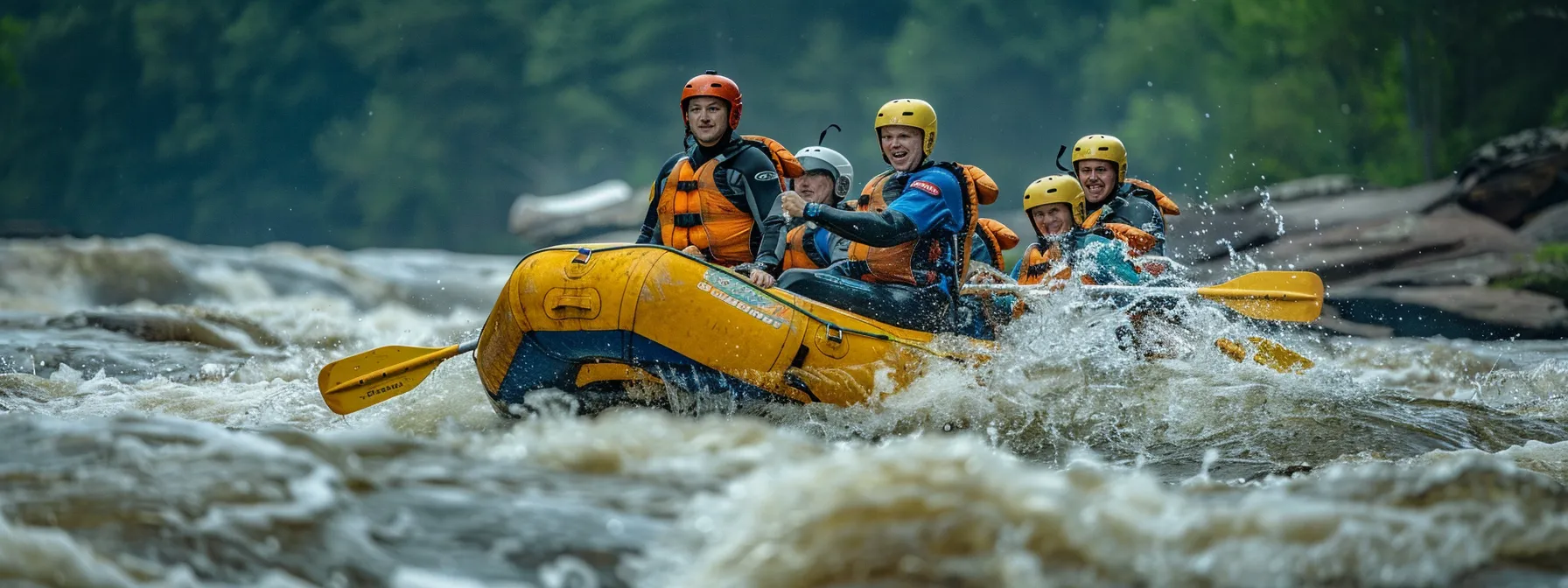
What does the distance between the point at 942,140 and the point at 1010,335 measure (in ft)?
94.1

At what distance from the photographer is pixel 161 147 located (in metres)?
34.6

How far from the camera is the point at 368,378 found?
530 cm

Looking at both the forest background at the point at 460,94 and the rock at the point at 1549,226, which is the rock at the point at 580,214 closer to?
the forest background at the point at 460,94

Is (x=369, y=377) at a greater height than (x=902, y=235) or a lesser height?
lesser

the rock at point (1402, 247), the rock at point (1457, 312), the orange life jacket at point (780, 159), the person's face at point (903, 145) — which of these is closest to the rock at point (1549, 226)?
the rock at point (1402, 247)

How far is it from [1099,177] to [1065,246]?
0.56 meters

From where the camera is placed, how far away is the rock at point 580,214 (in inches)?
954

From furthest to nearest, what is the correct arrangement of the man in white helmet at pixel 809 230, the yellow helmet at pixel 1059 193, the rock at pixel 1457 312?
1. the rock at pixel 1457 312
2. the yellow helmet at pixel 1059 193
3. the man in white helmet at pixel 809 230

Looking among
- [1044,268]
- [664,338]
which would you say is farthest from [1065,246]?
[664,338]

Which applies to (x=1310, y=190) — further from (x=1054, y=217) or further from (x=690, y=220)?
(x=690, y=220)

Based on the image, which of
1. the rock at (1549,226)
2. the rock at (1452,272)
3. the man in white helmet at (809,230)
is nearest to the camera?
the man in white helmet at (809,230)

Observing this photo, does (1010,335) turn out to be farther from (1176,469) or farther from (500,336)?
(500,336)

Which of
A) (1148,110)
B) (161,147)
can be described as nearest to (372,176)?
(161,147)

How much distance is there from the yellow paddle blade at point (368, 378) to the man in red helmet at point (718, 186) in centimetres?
106
